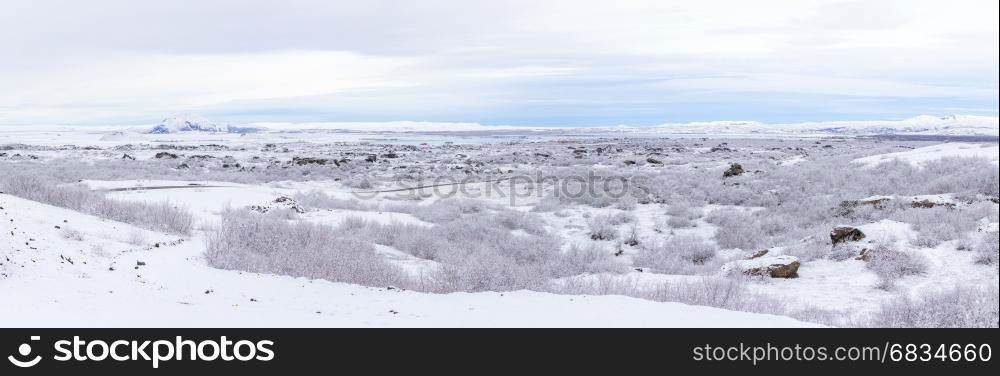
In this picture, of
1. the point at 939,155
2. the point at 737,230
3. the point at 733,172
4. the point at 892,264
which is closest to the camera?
the point at 892,264

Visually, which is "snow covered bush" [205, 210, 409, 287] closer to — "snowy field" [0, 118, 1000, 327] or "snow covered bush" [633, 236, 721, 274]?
"snowy field" [0, 118, 1000, 327]

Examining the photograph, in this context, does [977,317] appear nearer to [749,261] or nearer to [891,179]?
[749,261]

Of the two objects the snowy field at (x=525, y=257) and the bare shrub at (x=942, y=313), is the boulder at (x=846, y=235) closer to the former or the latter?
the snowy field at (x=525, y=257)

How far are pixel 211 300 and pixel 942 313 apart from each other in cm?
682

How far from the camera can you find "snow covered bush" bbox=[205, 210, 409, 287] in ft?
24.6

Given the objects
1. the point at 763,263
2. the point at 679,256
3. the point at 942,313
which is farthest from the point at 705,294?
the point at 679,256

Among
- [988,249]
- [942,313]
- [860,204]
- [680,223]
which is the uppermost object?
[942,313]

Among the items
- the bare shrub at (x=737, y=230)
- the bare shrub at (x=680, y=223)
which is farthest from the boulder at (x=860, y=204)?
the bare shrub at (x=680, y=223)

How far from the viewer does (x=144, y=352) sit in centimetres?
345

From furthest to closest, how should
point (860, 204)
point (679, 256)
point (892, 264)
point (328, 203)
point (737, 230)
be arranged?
point (328, 203)
point (860, 204)
point (737, 230)
point (679, 256)
point (892, 264)

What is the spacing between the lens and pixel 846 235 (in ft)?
36.4

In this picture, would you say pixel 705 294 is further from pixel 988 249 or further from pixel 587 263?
pixel 988 249

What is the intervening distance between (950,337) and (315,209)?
15.9 metres

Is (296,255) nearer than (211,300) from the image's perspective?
No
